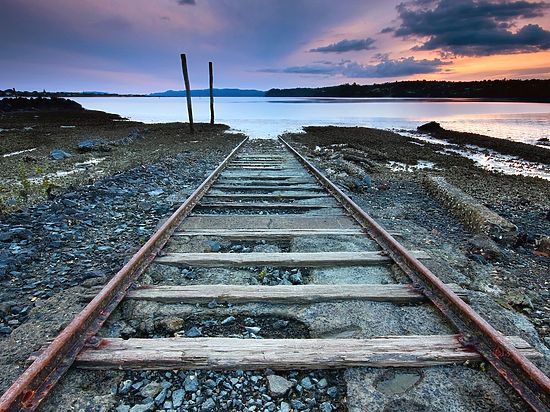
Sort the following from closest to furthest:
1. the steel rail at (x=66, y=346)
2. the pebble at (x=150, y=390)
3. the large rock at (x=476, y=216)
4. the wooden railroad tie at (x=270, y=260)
→ the steel rail at (x=66, y=346) → the pebble at (x=150, y=390) → the wooden railroad tie at (x=270, y=260) → the large rock at (x=476, y=216)

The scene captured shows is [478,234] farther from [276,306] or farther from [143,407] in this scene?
[143,407]

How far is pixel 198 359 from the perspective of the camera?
7.26 feet

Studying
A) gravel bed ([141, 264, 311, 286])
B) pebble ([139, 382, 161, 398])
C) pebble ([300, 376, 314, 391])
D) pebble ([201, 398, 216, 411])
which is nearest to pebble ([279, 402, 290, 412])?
pebble ([300, 376, 314, 391])

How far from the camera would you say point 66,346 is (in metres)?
2.21

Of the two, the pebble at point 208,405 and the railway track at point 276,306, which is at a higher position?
the railway track at point 276,306

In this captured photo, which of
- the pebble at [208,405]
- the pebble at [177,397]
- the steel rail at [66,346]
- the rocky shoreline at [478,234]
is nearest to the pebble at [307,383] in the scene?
the pebble at [208,405]

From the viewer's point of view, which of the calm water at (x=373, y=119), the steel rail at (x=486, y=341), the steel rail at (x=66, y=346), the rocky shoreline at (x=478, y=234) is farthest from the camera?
the calm water at (x=373, y=119)

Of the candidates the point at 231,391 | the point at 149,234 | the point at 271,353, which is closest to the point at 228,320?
the point at 271,353

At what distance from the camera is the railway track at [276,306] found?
2.19 m

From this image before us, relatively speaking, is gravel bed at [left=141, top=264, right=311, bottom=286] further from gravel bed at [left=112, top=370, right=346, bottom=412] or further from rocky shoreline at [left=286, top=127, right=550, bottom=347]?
rocky shoreline at [left=286, top=127, right=550, bottom=347]

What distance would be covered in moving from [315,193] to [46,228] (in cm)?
408

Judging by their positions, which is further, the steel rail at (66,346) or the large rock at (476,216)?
the large rock at (476,216)

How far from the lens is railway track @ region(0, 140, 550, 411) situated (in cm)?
219

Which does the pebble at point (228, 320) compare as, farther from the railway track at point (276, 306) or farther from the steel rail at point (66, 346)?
the steel rail at point (66, 346)
